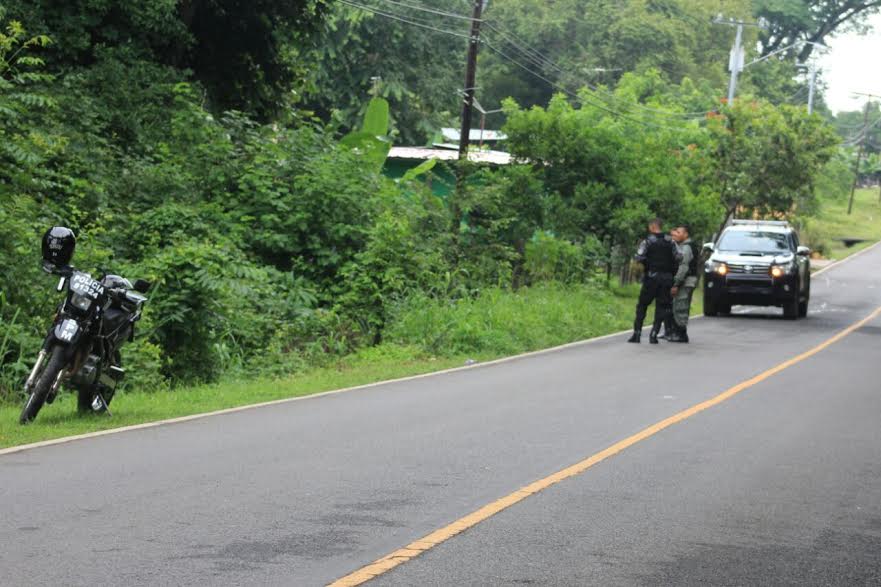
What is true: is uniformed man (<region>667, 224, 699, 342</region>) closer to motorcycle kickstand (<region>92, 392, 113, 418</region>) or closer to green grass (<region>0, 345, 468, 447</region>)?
green grass (<region>0, 345, 468, 447</region>)

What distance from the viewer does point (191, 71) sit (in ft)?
87.5

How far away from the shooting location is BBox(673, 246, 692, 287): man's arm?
Answer: 76.5 feet

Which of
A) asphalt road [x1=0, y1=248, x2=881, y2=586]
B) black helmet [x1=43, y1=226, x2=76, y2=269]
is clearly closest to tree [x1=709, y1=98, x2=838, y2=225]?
asphalt road [x1=0, y1=248, x2=881, y2=586]

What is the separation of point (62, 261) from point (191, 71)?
52.6 feet

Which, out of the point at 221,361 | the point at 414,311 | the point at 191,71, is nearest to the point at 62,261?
the point at 221,361

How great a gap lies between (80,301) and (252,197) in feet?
45.6

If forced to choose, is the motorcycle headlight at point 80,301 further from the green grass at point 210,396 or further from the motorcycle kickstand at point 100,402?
the motorcycle kickstand at point 100,402

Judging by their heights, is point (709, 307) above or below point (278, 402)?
above

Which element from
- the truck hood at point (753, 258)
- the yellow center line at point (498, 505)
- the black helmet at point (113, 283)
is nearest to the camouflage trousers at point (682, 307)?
Answer: the yellow center line at point (498, 505)

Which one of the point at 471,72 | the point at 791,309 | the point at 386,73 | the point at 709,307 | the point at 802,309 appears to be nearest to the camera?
the point at 471,72

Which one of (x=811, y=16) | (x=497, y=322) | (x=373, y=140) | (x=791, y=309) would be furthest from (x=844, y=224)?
(x=497, y=322)

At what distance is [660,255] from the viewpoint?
2291 cm

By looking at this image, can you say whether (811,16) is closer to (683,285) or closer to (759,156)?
(759,156)

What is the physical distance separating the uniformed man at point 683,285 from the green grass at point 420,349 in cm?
196
